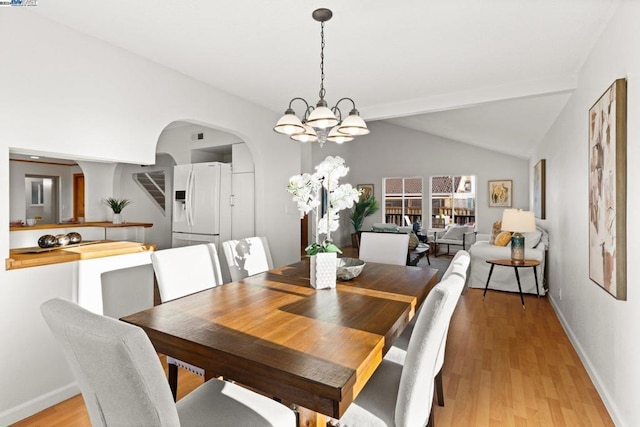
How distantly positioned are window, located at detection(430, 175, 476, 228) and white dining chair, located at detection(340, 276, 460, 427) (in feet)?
27.0

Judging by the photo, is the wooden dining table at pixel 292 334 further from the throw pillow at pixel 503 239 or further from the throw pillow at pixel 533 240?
the throw pillow at pixel 503 239

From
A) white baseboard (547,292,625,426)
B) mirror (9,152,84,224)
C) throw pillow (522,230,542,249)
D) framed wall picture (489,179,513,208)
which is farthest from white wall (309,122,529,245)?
mirror (9,152,84,224)

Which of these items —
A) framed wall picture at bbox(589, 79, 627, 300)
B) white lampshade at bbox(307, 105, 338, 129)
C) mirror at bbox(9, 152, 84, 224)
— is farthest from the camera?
mirror at bbox(9, 152, 84, 224)

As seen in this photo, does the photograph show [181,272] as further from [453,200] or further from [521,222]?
[453,200]

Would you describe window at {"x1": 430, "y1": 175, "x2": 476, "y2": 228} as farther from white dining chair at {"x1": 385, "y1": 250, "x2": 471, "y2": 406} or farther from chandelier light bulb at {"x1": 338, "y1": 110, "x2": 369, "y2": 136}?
chandelier light bulb at {"x1": 338, "y1": 110, "x2": 369, "y2": 136}

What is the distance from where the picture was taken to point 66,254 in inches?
86.7

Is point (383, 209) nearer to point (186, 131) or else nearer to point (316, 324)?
point (186, 131)

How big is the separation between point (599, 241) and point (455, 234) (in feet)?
20.0

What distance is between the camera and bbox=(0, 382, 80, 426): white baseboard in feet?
6.15

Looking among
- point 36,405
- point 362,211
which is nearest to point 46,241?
point 36,405

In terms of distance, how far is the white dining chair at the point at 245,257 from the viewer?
2506 millimetres

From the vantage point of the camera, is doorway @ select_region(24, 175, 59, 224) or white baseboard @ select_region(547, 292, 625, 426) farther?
doorway @ select_region(24, 175, 59, 224)

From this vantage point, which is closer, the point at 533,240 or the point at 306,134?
the point at 306,134

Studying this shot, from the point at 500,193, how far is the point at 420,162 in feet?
7.10
